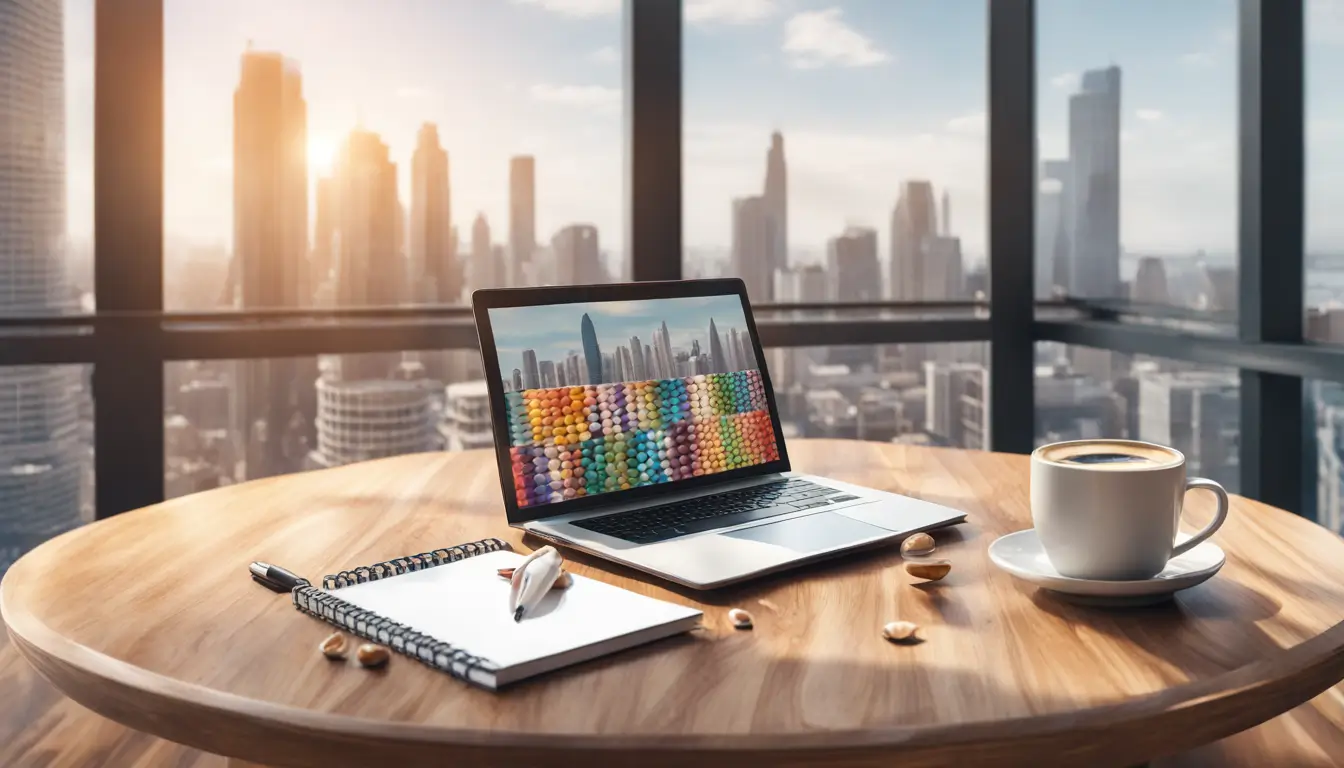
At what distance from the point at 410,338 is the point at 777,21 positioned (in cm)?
127

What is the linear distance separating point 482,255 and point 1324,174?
1.87 meters

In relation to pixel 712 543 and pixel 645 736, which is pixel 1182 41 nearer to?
pixel 712 543

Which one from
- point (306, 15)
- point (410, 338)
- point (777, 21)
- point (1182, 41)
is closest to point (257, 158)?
point (306, 15)

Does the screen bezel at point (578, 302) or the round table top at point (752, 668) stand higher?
the screen bezel at point (578, 302)

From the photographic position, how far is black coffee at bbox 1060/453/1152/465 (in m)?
0.79

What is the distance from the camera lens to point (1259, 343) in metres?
2.22

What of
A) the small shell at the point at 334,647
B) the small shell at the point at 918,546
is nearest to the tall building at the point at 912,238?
the small shell at the point at 918,546

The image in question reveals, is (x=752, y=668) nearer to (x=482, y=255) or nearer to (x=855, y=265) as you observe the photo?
(x=482, y=255)

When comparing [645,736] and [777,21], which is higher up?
[777,21]

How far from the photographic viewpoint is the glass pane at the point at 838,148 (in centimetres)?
281

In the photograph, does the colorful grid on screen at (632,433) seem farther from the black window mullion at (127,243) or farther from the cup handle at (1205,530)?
the black window mullion at (127,243)

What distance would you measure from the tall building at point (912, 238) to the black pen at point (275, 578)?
2317mm

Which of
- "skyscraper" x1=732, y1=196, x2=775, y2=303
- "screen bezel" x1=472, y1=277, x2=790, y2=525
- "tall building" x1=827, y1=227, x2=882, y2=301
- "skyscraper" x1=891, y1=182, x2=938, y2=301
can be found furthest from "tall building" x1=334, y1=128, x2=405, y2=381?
"screen bezel" x1=472, y1=277, x2=790, y2=525

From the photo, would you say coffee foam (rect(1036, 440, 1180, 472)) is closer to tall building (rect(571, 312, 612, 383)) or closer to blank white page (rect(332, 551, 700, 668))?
blank white page (rect(332, 551, 700, 668))
